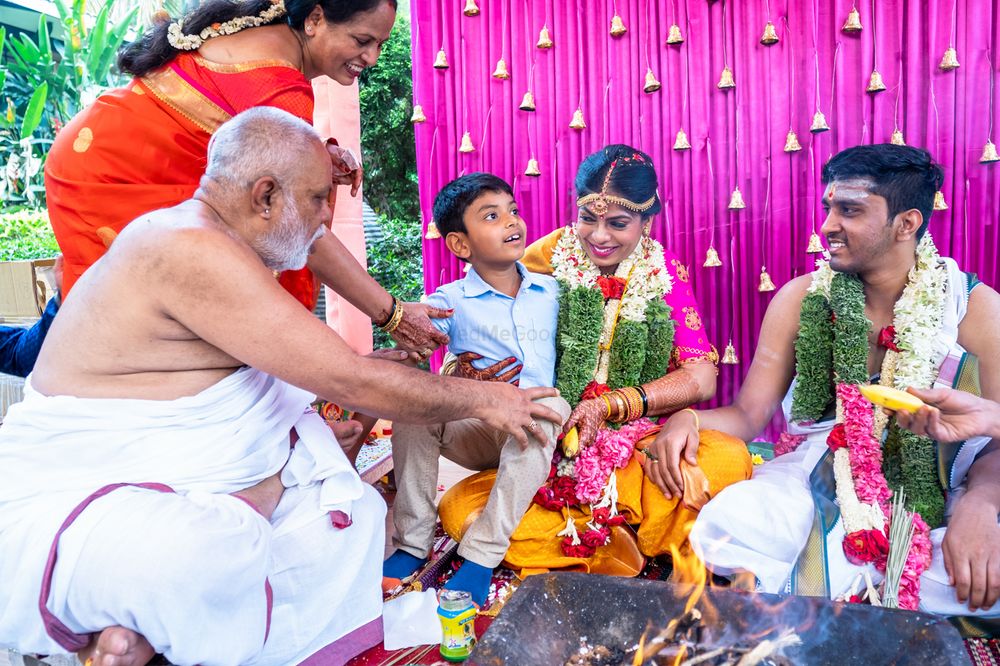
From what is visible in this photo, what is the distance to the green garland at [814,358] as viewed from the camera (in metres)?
2.95

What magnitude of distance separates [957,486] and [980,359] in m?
0.47

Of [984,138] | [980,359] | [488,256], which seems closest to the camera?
[980,359]

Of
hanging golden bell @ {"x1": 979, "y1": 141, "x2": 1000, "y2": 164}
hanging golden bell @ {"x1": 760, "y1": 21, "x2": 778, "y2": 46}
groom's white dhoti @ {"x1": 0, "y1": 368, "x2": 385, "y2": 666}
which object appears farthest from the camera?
hanging golden bell @ {"x1": 760, "y1": 21, "x2": 778, "y2": 46}

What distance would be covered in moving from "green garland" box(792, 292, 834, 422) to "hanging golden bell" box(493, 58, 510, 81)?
292cm

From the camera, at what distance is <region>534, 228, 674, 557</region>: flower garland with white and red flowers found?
297cm

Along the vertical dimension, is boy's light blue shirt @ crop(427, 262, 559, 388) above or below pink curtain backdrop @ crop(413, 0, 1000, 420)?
below

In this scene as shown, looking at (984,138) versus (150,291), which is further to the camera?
(984,138)

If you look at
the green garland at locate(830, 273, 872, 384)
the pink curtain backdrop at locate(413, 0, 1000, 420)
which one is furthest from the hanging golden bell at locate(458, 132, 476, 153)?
the green garland at locate(830, 273, 872, 384)

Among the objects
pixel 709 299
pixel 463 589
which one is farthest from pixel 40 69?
pixel 463 589

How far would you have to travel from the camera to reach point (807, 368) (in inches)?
117

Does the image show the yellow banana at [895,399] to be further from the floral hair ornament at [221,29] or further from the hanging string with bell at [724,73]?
the hanging string with bell at [724,73]

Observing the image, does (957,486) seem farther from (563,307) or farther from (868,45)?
(868,45)

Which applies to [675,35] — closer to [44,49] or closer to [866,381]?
[866,381]

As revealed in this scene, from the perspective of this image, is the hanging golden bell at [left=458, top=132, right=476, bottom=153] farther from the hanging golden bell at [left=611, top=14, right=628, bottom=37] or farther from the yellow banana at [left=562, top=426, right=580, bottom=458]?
the yellow banana at [left=562, top=426, right=580, bottom=458]
